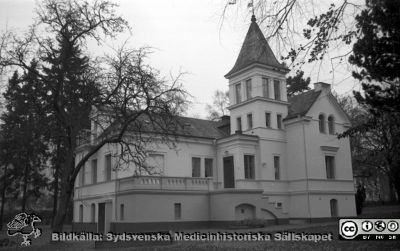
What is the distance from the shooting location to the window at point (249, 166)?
113ft

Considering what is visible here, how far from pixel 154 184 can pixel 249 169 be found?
29.5ft

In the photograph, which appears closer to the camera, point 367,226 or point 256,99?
point 367,226

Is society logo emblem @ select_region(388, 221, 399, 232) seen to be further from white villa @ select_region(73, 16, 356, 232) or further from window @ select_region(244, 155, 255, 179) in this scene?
window @ select_region(244, 155, 255, 179)

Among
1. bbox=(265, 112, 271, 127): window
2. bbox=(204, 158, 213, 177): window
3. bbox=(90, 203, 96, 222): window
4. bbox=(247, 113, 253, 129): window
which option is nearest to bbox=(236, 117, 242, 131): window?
bbox=(247, 113, 253, 129): window

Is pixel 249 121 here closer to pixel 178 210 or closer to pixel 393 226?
pixel 178 210

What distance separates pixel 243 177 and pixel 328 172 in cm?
856

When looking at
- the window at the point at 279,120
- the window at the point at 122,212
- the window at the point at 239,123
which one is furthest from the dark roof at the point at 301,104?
the window at the point at 122,212

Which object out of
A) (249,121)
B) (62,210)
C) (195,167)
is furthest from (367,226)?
(249,121)

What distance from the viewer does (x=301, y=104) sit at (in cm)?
3806

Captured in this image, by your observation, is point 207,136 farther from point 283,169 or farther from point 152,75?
point 152,75

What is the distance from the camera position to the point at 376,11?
9.77 metres

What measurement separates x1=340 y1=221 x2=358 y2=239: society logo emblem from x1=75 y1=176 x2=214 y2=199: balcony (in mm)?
18379

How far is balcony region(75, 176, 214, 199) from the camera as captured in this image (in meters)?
28.7

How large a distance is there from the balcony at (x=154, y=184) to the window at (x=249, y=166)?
3549 millimetres
